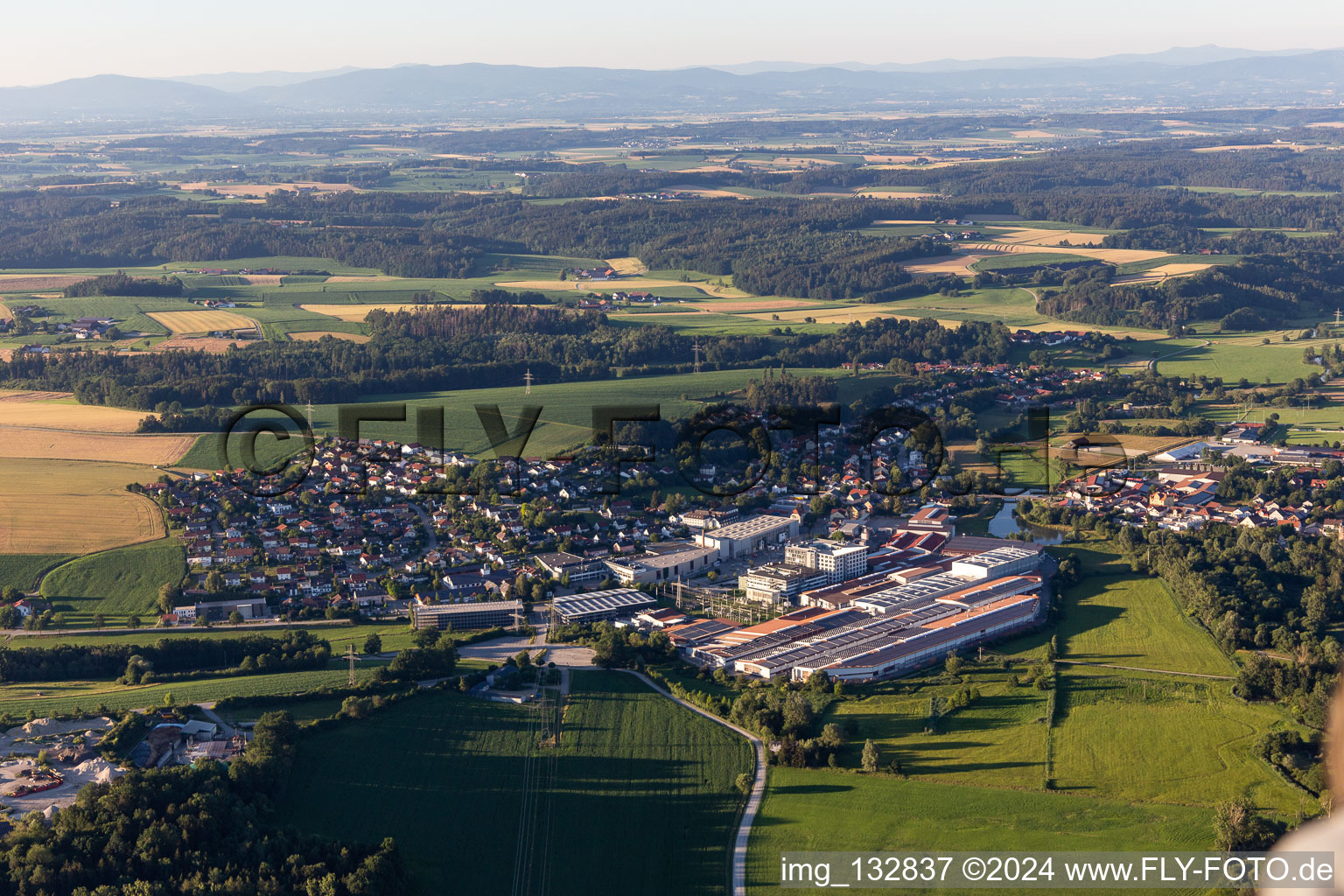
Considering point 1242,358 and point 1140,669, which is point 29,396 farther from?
point 1242,358

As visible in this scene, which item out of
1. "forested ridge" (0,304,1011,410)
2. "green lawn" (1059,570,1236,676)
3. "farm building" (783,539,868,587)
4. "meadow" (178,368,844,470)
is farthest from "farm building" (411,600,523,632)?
"forested ridge" (0,304,1011,410)

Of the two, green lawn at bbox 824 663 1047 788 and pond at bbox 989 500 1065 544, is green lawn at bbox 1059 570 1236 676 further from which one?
pond at bbox 989 500 1065 544

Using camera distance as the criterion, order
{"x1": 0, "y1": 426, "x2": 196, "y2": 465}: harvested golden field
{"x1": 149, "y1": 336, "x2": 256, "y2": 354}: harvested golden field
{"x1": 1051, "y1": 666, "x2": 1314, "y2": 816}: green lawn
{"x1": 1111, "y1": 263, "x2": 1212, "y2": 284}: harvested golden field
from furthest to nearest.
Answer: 1. {"x1": 1111, "y1": 263, "x2": 1212, "y2": 284}: harvested golden field
2. {"x1": 149, "y1": 336, "x2": 256, "y2": 354}: harvested golden field
3. {"x1": 0, "y1": 426, "x2": 196, "y2": 465}: harvested golden field
4. {"x1": 1051, "y1": 666, "x2": 1314, "y2": 816}: green lawn

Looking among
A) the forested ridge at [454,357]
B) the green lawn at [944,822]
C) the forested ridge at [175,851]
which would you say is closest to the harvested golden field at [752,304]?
the forested ridge at [454,357]

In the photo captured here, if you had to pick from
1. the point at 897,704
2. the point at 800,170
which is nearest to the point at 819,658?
the point at 897,704

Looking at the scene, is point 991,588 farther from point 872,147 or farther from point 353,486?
point 872,147

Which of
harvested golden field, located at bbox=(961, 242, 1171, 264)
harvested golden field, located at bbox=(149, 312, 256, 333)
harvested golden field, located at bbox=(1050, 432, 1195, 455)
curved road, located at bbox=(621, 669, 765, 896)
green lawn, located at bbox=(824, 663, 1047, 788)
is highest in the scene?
harvested golden field, located at bbox=(961, 242, 1171, 264)

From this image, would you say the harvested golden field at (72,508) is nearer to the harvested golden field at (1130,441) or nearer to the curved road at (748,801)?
the curved road at (748,801)
